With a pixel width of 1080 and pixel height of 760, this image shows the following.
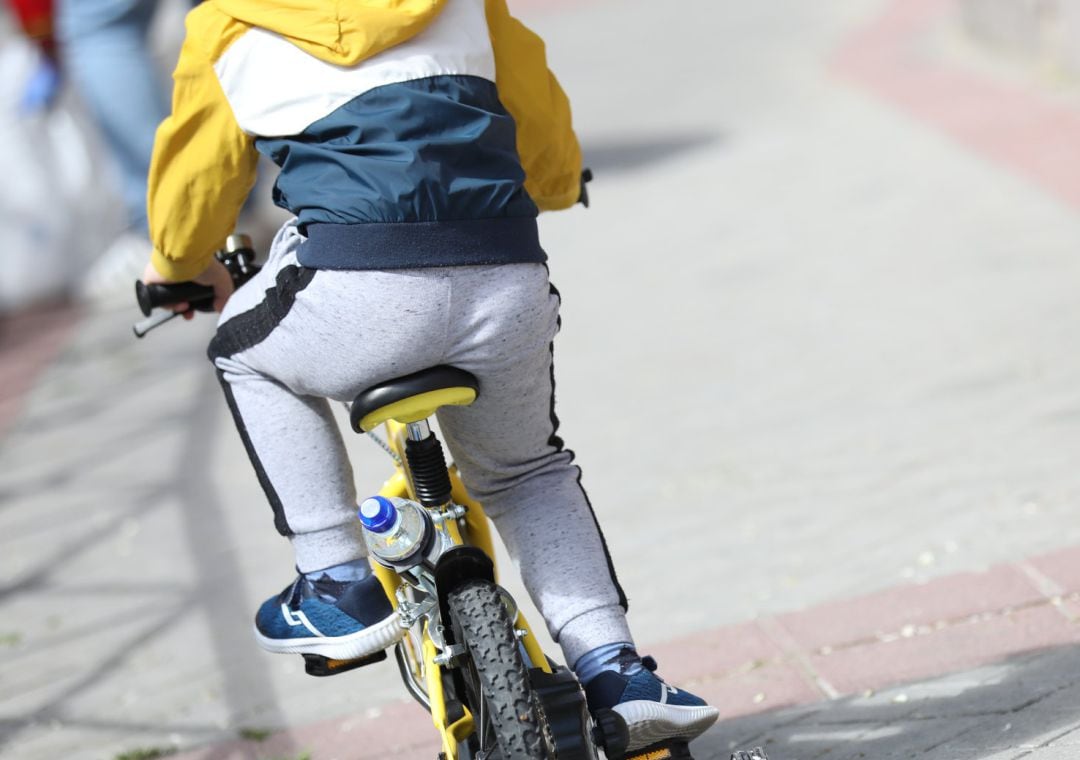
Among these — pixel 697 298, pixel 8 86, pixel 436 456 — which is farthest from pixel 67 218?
pixel 436 456

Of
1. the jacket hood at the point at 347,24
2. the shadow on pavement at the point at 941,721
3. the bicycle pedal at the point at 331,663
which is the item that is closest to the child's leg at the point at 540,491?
the bicycle pedal at the point at 331,663

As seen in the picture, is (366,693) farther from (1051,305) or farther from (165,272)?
(1051,305)

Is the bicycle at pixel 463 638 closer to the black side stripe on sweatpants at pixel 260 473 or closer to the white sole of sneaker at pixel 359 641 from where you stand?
the white sole of sneaker at pixel 359 641

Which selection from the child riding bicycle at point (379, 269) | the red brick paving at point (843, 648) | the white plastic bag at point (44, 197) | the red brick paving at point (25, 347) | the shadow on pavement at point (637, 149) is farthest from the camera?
the shadow on pavement at point (637, 149)

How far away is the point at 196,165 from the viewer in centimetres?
268

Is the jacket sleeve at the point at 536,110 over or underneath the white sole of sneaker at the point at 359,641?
over

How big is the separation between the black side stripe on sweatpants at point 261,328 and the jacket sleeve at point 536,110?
0.49m

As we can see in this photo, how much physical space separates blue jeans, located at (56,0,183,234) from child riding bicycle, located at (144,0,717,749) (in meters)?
4.78

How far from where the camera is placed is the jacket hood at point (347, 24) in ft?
8.04

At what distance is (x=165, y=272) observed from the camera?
291 centimetres

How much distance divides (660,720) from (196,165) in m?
1.15

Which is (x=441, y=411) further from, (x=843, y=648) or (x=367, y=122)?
(x=843, y=648)

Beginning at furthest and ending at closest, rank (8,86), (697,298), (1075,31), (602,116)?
(602,116)
(1075,31)
(8,86)
(697,298)

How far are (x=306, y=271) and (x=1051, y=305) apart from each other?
13.4ft
